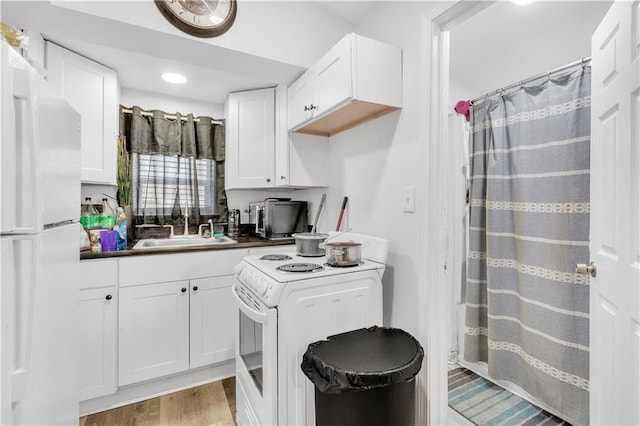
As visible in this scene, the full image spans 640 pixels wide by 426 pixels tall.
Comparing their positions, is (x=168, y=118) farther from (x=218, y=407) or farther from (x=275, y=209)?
(x=218, y=407)

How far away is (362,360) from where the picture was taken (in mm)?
1129

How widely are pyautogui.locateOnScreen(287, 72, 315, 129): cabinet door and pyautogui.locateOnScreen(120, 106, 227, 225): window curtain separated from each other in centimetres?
103

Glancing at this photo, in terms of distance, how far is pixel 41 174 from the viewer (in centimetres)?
87

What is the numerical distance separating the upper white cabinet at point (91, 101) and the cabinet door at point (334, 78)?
4.93 ft

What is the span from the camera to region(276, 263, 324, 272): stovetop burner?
136 cm

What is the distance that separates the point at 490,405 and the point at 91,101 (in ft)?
10.6


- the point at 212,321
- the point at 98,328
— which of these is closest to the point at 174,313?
the point at 212,321

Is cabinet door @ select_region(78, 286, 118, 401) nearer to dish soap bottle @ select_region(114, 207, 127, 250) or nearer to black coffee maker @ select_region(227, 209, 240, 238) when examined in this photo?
dish soap bottle @ select_region(114, 207, 127, 250)

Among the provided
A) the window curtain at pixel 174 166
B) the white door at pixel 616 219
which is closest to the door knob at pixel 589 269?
the white door at pixel 616 219

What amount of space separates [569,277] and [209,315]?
2211 millimetres

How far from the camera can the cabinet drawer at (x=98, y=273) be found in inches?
66.7

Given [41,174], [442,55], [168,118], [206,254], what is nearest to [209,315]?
[206,254]

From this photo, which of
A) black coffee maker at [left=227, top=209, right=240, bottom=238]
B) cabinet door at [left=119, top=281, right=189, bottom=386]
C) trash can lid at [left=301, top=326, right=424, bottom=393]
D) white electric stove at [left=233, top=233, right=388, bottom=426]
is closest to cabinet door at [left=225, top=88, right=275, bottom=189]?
black coffee maker at [left=227, top=209, right=240, bottom=238]

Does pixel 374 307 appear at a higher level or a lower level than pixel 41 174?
lower
